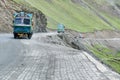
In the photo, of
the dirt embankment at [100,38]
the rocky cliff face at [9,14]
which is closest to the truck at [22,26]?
the rocky cliff face at [9,14]

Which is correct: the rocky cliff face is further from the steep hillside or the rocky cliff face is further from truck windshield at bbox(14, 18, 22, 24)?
the steep hillside

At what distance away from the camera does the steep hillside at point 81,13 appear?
12406 centimetres

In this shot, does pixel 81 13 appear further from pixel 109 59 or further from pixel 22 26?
pixel 22 26

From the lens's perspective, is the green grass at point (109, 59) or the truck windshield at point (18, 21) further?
the green grass at point (109, 59)

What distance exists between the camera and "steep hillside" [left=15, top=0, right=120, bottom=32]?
12406 cm

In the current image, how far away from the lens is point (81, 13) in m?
150

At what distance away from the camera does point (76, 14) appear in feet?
475

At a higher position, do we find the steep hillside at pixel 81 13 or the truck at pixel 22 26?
the steep hillside at pixel 81 13

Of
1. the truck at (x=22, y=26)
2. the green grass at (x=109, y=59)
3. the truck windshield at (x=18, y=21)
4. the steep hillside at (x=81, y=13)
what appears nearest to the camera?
the truck at (x=22, y=26)

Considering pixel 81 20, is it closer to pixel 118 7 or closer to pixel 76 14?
pixel 76 14

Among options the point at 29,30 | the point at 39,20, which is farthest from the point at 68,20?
the point at 29,30

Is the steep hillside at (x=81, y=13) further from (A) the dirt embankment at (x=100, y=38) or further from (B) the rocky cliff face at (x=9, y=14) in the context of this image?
(B) the rocky cliff face at (x=9, y=14)

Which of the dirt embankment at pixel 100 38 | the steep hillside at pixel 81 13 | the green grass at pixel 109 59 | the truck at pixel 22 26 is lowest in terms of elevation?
the green grass at pixel 109 59

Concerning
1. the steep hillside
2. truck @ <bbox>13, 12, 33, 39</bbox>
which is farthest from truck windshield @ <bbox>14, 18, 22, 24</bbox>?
the steep hillside
